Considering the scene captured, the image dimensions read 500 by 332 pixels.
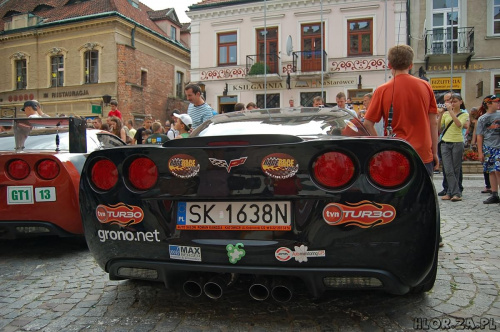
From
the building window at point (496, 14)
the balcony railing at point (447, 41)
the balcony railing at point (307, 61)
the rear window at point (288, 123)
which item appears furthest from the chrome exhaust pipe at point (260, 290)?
the building window at point (496, 14)

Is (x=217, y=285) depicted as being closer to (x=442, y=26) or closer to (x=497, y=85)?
(x=442, y=26)

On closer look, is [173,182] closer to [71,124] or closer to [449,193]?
[71,124]

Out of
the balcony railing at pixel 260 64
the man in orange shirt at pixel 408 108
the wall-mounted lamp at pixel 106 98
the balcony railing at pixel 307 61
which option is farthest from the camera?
the wall-mounted lamp at pixel 106 98

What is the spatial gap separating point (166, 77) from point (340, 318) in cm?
2985

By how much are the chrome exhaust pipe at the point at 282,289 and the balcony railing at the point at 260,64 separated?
21.2 metres

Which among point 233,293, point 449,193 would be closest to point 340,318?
point 233,293

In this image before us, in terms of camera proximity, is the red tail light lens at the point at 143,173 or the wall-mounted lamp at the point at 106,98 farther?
the wall-mounted lamp at the point at 106,98

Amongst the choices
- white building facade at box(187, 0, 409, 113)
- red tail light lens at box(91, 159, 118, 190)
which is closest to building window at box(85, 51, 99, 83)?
white building facade at box(187, 0, 409, 113)

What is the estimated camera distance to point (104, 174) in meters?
2.58

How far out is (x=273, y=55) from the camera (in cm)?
2302

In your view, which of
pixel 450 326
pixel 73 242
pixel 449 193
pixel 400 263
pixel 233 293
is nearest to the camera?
pixel 400 263

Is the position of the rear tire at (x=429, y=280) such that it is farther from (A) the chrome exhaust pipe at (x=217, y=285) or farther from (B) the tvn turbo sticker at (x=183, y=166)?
(B) the tvn turbo sticker at (x=183, y=166)

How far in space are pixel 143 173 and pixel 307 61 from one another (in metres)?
21.1

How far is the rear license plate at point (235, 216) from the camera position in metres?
2.25
